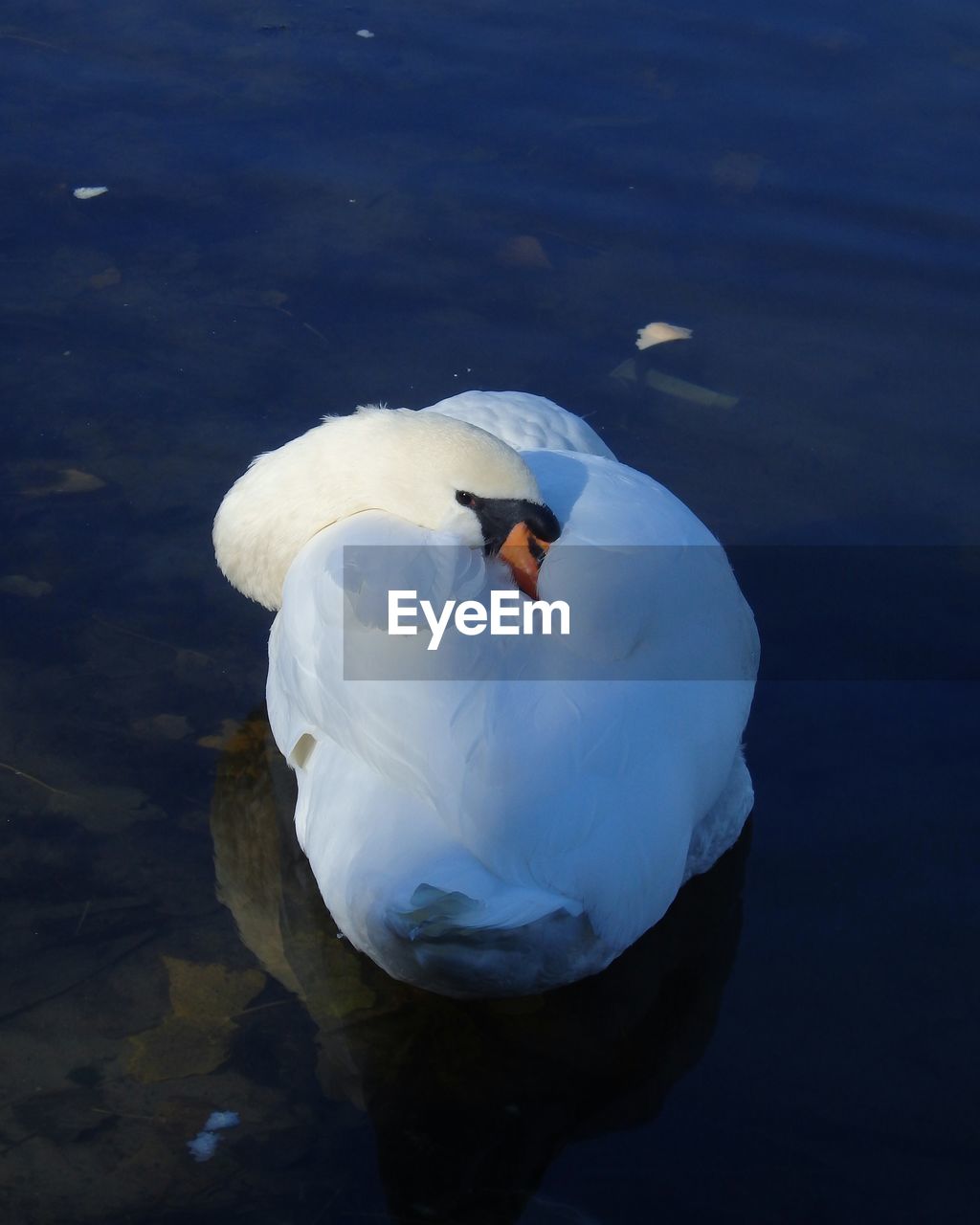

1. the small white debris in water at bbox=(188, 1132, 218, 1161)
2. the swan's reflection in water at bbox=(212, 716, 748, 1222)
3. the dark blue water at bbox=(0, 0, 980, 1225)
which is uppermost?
the dark blue water at bbox=(0, 0, 980, 1225)

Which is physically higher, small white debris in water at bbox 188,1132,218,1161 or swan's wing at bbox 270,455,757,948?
swan's wing at bbox 270,455,757,948

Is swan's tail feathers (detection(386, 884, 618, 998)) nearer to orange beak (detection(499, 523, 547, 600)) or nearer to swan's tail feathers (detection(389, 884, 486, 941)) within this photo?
swan's tail feathers (detection(389, 884, 486, 941))

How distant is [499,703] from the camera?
126 inches

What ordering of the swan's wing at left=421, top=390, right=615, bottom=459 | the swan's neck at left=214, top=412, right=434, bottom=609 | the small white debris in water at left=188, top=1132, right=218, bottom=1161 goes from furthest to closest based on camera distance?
the swan's wing at left=421, top=390, right=615, bottom=459 → the swan's neck at left=214, top=412, right=434, bottom=609 → the small white debris in water at left=188, top=1132, right=218, bottom=1161

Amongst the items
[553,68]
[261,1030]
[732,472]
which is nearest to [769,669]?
[732,472]

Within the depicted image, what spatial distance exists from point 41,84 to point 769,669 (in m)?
4.80

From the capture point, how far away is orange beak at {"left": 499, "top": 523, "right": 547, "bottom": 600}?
374cm

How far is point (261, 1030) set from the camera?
3537 mm

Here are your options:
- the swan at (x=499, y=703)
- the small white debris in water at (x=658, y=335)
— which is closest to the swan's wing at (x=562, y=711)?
the swan at (x=499, y=703)

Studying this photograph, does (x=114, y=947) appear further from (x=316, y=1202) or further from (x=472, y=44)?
(x=472, y=44)

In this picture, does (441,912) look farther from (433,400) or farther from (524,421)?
(433,400)

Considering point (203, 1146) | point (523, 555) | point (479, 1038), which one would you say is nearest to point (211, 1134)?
point (203, 1146)

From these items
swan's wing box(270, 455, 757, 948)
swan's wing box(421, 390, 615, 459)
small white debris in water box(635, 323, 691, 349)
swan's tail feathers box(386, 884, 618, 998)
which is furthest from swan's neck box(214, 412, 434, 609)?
small white debris in water box(635, 323, 691, 349)

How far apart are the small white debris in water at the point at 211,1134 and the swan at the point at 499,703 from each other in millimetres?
465
